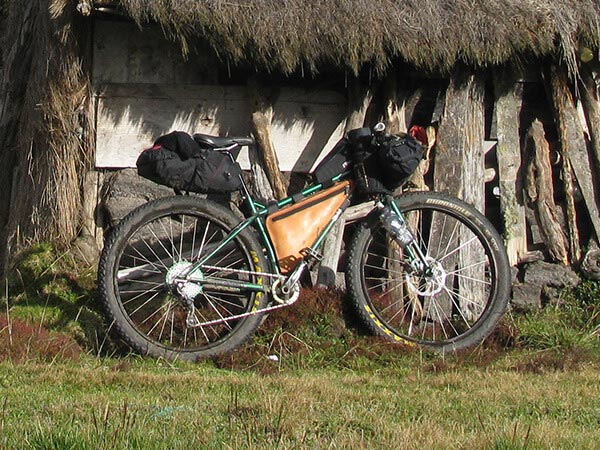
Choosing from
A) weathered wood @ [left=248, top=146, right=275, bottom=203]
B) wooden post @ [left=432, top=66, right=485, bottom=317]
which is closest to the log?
wooden post @ [left=432, top=66, right=485, bottom=317]

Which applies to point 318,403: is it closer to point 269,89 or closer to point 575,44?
point 269,89

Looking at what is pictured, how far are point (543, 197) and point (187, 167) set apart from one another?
3268mm

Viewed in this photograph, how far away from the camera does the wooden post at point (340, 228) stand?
867 cm

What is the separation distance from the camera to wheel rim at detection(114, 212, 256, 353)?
7.75m

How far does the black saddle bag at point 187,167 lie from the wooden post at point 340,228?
1219mm

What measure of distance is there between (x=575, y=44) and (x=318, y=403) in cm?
438

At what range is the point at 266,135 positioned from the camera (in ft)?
29.0

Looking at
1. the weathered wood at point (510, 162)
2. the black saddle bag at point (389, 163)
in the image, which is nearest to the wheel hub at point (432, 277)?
the black saddle bag at point (389, 163)

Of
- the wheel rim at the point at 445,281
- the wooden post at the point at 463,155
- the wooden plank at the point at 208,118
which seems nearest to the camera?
the wheel rim at the point at 445,281

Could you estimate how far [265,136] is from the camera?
29.0ft

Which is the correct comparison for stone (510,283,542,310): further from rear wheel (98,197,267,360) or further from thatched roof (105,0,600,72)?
rear wheel (98,197,267,360)

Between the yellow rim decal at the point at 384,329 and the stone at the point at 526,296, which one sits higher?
the stone at the point at 526,296

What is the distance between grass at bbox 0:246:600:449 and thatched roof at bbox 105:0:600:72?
75.0 inches

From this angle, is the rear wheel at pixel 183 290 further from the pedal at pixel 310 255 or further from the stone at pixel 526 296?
the stone at pixel 526 296
